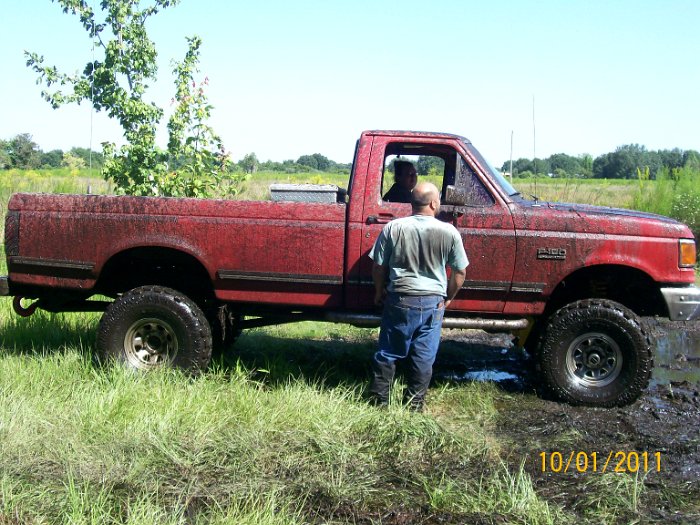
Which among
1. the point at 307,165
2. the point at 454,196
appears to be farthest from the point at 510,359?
the point at 307,165

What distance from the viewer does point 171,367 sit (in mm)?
5973

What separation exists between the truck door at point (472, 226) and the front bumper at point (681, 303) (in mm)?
1269

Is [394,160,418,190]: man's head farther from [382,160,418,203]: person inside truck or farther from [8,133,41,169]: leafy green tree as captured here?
[8,133,41,169]: leafy green tree

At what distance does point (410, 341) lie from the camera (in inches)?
209

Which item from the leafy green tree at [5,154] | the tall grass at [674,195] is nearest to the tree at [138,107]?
the tall grass at [674,195]

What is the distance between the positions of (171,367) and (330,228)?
1.76 m

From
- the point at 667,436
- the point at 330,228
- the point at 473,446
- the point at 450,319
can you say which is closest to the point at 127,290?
the point at 330,228

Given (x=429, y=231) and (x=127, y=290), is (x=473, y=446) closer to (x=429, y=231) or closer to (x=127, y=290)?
(x=429, y=231)

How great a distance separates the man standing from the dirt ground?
2.87ft

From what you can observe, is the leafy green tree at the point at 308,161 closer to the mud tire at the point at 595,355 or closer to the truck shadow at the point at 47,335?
the truck shadow at the point at 47,335

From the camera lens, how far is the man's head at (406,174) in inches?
267

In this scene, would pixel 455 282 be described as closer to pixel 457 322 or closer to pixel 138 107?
pixel 457 322
